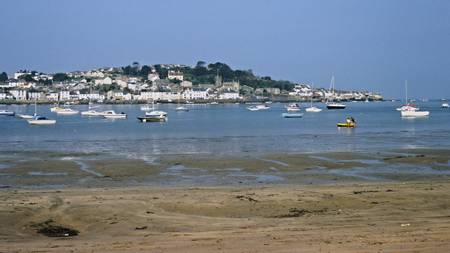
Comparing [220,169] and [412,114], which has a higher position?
[412,114]

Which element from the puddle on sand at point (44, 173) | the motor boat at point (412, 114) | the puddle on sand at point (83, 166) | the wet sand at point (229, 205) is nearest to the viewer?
the wet sand at point (229, 205)

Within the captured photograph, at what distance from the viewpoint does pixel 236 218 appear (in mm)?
13328

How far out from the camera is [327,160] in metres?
28.7

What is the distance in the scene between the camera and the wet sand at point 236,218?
950 centimetres

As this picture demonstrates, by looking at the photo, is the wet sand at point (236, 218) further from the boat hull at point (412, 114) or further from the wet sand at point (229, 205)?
the boat hull at point (412, 114)

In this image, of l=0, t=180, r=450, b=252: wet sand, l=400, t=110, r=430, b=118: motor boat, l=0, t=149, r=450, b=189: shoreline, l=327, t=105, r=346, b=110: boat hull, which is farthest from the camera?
l=327, t=105, r=346, b=110: boat hull

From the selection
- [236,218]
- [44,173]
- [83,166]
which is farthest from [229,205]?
[83,166]

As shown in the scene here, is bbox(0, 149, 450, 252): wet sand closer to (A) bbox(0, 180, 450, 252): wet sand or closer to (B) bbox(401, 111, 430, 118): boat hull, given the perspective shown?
(A) bbox(0, 180, 450, 252): wet sand

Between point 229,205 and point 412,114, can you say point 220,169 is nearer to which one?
point 229,205

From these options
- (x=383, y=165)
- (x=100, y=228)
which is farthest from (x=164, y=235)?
(x=383, y=165)

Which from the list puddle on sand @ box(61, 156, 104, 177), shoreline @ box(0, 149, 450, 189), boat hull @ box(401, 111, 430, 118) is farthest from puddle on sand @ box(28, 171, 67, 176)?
boat hull @ box(401, 111, 430, 118)

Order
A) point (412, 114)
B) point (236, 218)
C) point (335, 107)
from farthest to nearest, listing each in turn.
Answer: point (335, 107)
point (412, 114)
point (236, 218)

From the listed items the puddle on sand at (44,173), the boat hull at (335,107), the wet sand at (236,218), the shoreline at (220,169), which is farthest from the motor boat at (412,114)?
the puddle on sand at (44,173)

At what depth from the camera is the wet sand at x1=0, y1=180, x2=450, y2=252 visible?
31.2 ft
